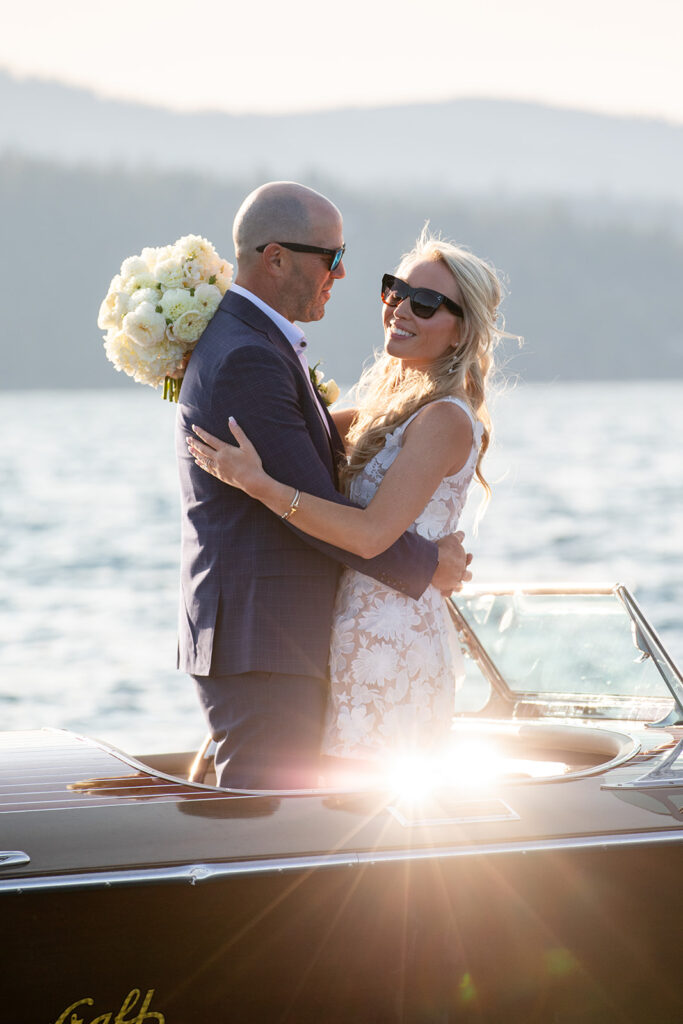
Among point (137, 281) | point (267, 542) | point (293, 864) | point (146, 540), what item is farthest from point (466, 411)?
point (146, 540)

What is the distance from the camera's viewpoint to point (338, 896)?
2.13 meters

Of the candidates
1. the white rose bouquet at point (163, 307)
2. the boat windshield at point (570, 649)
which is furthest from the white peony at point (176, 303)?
the boat windshield at point (570, 649)

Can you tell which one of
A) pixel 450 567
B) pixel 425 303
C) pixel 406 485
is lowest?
pixel 450 567

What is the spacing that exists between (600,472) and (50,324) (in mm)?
35008

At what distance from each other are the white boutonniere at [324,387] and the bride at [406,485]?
0.78ft

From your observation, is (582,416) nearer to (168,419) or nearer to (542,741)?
(168,419)

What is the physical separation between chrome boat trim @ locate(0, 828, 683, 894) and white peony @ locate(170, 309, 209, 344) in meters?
1.14

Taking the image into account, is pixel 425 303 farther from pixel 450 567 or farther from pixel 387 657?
pixel 387 657

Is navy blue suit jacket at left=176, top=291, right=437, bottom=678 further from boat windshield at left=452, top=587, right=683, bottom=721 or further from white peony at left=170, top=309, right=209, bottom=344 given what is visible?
boat windshield at left=452, top=587, right=683, bottom=721

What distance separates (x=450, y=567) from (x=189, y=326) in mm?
783

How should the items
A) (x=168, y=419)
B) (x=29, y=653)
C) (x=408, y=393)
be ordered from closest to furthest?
(x=408, y=393) → (x=29, y=653) → (x=168, y=419)

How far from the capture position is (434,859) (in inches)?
86.2

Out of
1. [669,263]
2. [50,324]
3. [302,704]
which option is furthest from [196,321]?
[669,263]

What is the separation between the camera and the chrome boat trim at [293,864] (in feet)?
6.56
